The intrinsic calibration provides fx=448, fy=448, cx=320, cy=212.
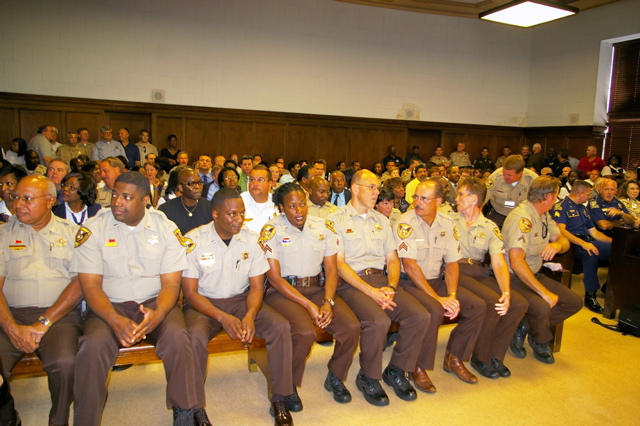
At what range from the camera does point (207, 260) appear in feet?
8.87

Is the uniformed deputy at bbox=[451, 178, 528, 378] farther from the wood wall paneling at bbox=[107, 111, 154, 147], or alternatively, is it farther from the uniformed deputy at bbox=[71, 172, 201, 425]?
the wood wall paneling at bbox=[107, 111, 154, 147]

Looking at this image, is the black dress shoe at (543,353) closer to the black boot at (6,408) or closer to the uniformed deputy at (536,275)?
the uniformed deputy at (536,275)

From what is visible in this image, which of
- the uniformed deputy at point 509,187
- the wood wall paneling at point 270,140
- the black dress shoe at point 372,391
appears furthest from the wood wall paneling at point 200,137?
the black dress shoe at point 372,391

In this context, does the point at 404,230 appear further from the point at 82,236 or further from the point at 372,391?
the point at 82,236

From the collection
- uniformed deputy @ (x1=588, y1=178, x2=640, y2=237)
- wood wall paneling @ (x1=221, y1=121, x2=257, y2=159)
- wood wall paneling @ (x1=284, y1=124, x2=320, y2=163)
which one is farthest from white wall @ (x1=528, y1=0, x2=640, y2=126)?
wood wall paneling @ (x1=221, y1=121, x2=257, y2=159)

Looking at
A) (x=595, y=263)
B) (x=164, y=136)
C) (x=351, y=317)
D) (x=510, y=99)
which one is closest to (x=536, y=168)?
(x=510, y=99)

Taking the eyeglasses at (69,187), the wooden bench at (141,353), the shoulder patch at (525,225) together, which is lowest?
the wooden bench at (141,353)

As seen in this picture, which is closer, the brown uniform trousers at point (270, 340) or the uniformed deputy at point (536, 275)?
the brown uniform trousers at point (270, 340)

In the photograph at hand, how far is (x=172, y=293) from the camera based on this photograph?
99.7 inches

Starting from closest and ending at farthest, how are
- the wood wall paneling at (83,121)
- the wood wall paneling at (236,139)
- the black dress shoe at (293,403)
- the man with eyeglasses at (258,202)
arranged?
the black dress shoe at (293,403) < the man with eyeglasses at (258,202) < the wood wall paneling at (83,121) < the wood wall paneling at (236,139)

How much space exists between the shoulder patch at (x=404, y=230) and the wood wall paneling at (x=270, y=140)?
711 centimetres

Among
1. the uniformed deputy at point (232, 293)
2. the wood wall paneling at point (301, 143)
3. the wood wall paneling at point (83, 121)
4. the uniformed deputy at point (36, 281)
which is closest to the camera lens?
the uniformed deputy at point (36, 281)

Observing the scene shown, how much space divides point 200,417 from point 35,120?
7.99 metres

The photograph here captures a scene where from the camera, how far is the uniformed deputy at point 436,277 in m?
3.05
